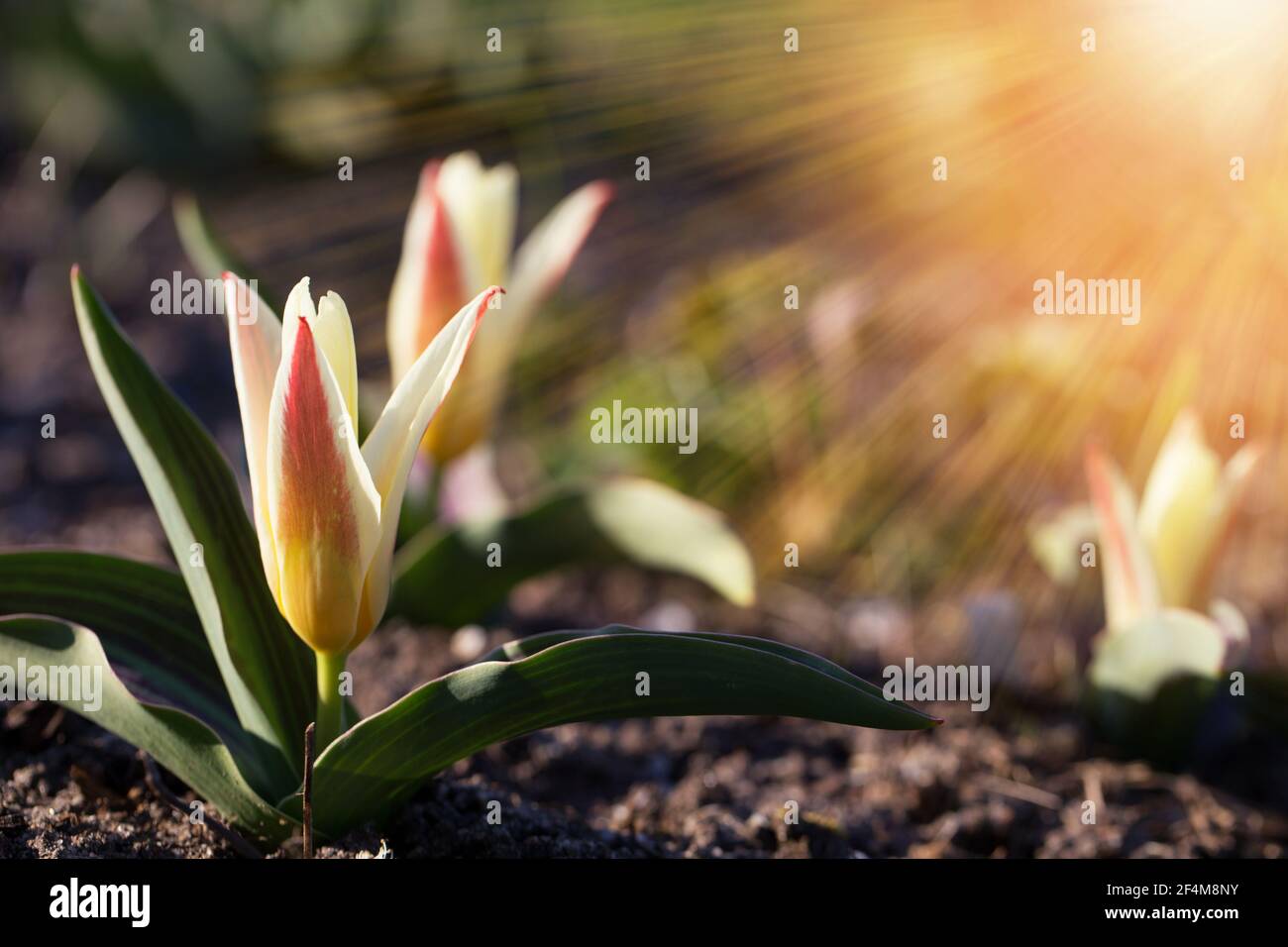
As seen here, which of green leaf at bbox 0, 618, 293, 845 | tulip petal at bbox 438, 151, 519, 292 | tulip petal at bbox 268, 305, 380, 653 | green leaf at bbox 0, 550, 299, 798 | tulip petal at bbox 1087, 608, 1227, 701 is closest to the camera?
tulip petal at bbox 268, 305, 380, 653

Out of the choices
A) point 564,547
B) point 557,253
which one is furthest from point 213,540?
point 557,253

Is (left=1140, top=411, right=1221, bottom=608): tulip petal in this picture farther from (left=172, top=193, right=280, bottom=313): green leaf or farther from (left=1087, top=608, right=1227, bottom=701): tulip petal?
(left=172, top=193, right=280, bottom=313): green leaf

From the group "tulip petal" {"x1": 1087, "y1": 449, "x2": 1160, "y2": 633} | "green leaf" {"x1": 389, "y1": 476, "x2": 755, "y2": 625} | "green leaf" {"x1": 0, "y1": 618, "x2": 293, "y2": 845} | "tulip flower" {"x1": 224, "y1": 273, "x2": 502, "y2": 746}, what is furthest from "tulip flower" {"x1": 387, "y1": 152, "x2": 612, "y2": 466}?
"tulip petal" {"x1": 1087, "y1": 449, "x2": 1160, "y2": 633}

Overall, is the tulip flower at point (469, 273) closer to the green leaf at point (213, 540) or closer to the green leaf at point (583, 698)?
the green leaf at point (213, 540)

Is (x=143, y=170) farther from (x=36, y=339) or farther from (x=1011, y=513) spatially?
(x=1011, y=513)

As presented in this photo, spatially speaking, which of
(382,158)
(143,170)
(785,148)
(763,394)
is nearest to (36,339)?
(143,170)

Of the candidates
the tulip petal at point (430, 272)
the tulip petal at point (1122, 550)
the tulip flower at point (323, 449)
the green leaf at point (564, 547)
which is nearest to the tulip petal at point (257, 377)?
the tulip flower at point (323, 449)

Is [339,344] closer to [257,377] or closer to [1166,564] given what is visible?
[257,377]

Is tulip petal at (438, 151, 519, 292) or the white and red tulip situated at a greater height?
tulip petal at (438, 151, 519, 292)
